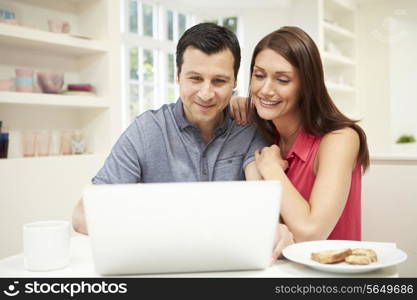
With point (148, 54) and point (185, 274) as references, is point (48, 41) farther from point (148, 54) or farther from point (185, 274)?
point (185, 274)

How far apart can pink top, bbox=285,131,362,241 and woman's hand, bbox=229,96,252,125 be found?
0.23m

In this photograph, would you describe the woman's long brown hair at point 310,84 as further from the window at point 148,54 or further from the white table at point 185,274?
the window at point 148,54

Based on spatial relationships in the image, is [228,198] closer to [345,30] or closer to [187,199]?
[187,199]

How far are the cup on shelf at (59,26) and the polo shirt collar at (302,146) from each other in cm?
228

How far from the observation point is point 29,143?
3.10 meters

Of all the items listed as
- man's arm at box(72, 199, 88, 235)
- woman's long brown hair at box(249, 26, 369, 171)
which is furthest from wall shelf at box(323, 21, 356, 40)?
man's arm at box(72, 199, 88, 235)

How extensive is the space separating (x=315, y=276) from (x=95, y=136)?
303cm

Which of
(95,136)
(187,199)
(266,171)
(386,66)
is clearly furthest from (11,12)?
(386,66)

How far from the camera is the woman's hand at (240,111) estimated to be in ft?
5.89

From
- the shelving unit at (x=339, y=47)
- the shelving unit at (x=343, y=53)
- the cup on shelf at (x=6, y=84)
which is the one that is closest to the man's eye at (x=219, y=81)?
the cup on shelf at (x=6, y=84)

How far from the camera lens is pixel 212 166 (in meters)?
1.66

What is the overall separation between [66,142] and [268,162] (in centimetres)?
229

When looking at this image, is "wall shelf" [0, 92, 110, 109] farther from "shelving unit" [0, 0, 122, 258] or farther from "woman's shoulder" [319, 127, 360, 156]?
"woman's shoulder" [319, 127, 360, 156]

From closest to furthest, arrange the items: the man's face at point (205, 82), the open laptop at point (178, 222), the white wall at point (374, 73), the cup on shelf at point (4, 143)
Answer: the open laptop at point (178, 222)
the man's face at point (205, 82)
the cup on shelf at point (4, 143)
the white wall at point (374, 73)
